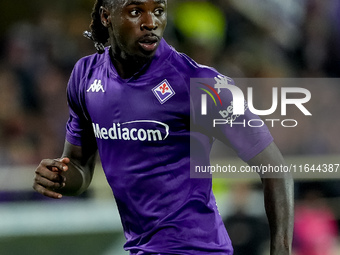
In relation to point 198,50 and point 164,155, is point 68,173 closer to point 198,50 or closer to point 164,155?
point 164,155

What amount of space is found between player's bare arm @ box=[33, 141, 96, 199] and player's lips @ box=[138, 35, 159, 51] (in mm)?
686

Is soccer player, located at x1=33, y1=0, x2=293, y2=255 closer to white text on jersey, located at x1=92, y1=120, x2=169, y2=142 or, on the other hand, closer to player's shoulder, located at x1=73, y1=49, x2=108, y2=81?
white text on jersey, located at x1=92, y1=120, x2=169, y2=142

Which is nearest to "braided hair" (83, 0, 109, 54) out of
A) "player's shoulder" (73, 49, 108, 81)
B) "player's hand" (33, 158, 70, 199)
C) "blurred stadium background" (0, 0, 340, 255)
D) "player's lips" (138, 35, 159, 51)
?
"player's shoulder" (73, 49, 108, 81)

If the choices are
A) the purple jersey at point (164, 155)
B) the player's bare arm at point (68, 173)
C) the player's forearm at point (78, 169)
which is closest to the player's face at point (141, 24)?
the purple jersey at point (164, 155)

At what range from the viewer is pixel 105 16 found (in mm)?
3654

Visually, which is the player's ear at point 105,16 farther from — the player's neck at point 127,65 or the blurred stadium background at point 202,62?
the blurred stadium background at point 202,62

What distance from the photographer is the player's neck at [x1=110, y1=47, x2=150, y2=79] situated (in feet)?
11.5

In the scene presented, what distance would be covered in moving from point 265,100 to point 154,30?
4662mm

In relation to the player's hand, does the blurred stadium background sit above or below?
above

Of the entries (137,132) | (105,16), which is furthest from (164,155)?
(105,16)

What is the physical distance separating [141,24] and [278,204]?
1079 millimetres

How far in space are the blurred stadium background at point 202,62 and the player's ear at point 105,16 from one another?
116 inches

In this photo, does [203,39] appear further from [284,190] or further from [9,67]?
[284,190]

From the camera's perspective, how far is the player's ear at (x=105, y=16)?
142 inches
